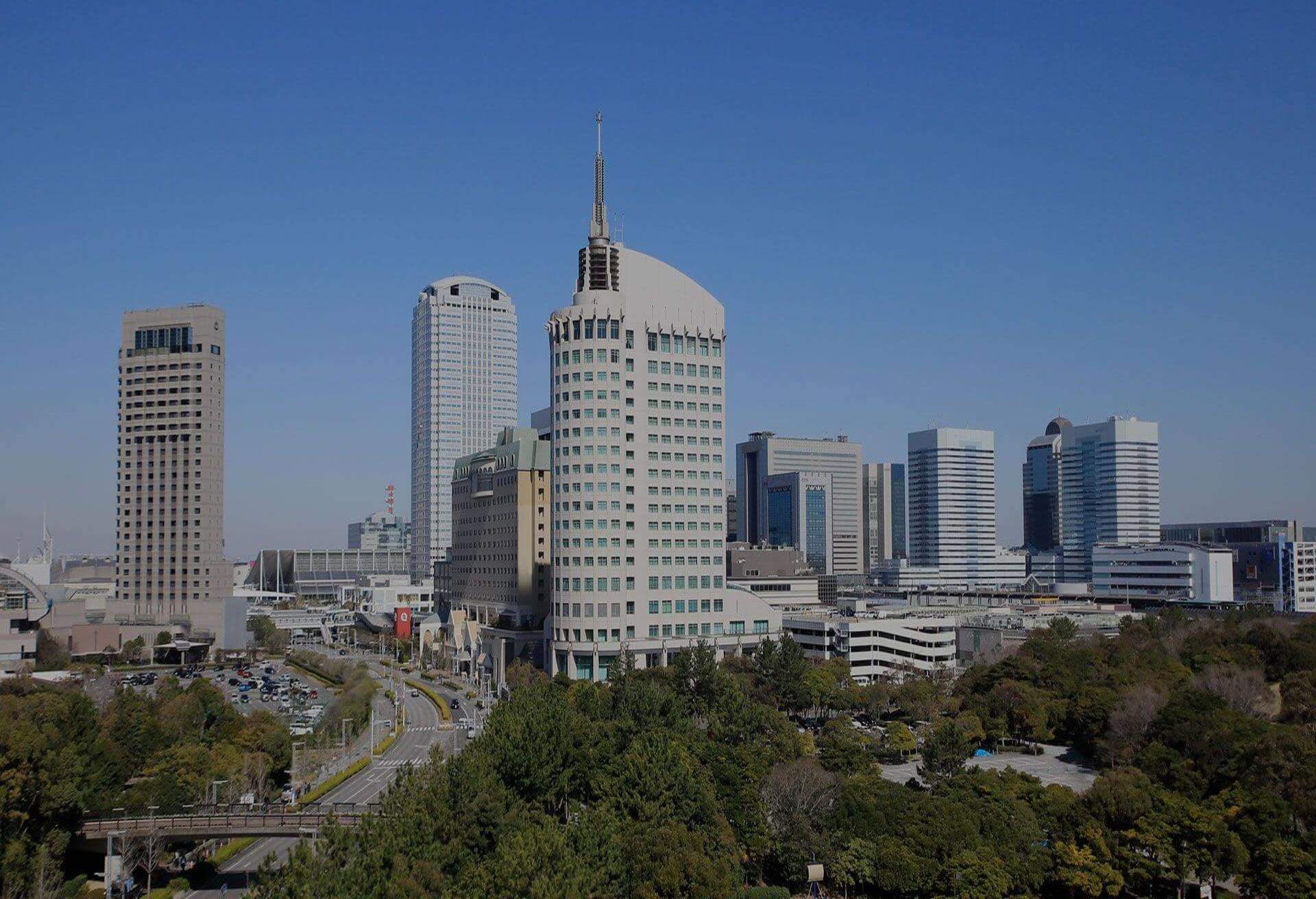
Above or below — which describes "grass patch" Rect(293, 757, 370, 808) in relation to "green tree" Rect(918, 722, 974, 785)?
below

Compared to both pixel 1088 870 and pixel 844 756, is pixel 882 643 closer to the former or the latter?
pixel 844 756

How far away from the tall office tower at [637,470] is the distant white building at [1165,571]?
86.7 m

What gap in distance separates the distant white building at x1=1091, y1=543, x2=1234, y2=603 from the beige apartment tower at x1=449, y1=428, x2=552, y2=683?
97332 millimetres

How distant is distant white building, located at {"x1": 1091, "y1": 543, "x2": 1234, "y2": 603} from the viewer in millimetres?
174625

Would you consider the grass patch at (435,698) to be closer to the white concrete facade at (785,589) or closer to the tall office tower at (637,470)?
the tall office tower at (637,470)

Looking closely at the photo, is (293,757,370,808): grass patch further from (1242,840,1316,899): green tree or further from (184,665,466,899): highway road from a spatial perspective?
(1242,840,1316,899): green tree

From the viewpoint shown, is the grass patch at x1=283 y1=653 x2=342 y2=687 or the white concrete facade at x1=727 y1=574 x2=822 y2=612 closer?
the grass patch at x1=283 y1=653 x2=342 y2=687

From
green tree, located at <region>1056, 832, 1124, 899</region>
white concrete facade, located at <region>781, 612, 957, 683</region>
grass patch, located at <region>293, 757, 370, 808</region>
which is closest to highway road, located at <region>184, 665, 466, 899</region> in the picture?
grass patch, located at <region>293, 757, 370, 808</region>

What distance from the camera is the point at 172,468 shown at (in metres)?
156

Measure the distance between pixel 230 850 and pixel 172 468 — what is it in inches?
4226

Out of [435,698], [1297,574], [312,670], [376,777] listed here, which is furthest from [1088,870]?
[1297,574]

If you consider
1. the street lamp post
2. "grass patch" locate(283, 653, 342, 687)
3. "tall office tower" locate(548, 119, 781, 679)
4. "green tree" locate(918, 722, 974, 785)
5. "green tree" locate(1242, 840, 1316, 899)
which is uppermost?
"tall office tower" locate(548, 119, 781, 679)

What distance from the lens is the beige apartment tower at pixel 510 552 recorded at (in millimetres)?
131875

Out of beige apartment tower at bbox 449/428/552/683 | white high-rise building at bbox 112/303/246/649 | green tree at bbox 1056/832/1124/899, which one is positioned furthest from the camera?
white high-rise building at bbox 112/303/246/649
